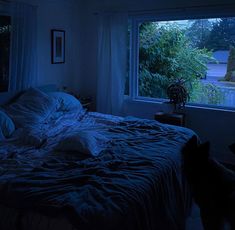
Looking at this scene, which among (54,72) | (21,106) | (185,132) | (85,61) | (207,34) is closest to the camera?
(185,132)

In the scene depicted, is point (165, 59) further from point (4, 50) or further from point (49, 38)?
point (4, 50)

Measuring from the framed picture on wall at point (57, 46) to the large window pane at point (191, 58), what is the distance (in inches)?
44.5

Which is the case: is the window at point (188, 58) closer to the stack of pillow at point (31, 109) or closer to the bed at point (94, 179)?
the stack of pillow at point (31, 109)

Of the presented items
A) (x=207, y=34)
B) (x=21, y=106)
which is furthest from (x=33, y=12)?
(x=207, y=34)

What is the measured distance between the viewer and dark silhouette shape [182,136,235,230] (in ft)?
4.08

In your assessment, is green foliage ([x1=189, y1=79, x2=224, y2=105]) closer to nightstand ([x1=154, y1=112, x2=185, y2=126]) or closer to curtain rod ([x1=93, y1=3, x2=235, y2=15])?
nightstand ([x1=154, y1=112, x2=185, y2=126])

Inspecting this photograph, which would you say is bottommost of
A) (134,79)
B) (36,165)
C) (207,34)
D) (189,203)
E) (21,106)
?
(189,203)

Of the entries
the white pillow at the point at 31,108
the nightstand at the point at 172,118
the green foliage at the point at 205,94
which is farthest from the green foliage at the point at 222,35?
the white pillow at the point at 31,108

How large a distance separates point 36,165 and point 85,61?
3002mm

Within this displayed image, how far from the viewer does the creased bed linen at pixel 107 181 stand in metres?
1.63

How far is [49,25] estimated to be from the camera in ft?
13.9

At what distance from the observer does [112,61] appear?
4520 mm

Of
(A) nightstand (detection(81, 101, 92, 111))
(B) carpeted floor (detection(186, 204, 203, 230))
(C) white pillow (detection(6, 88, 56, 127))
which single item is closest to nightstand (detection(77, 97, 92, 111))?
(A) nightstand (detection(81, 101, 92, 111))

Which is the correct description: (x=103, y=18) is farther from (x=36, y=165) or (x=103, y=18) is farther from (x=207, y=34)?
(x=36, y=165)
